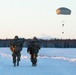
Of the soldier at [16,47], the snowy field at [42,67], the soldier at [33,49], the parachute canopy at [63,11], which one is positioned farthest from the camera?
the parachute canopy at [63,11]

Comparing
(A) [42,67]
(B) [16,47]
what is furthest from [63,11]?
(A) [42,67]

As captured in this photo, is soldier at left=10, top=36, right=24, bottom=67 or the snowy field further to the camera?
soldier at left=10, top=36, right=24, bottom=67

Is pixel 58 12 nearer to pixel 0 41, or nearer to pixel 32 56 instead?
pixel 32 56

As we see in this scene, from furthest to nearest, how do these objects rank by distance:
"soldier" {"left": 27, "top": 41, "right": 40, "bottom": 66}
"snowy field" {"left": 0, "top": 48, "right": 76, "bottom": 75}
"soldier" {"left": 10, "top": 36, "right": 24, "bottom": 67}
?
1. "soldier" {"left": 27, "top": 41, "right": 40, "bottom": 66}
2. "soldier" {"left": 10, "top": 36, "right": 24, "bottom": 67}
3. "snowy field" {"left": 0, "top": 48, "right": 76, "bottom": 75}

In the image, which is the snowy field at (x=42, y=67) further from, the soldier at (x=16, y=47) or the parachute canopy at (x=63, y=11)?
the parachute canopy at (x=63, y=11)

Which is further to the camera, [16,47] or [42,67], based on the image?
[16,47]

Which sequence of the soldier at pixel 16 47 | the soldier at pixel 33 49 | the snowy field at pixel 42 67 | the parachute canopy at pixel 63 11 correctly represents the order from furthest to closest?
the parachute canopy at pixel 63 11 → the soldier at pixel 33 49 → the soldier at pixel 16 47 → the snowy field at pixel 42 67

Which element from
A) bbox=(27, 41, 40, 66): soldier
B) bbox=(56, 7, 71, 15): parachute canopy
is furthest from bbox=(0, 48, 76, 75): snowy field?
bbox=(56, 7, 71, 15): parachute canopy

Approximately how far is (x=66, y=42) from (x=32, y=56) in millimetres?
99620

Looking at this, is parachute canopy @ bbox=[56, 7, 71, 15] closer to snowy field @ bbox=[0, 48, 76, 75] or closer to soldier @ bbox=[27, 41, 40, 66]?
snowy field @ bbox=[0, 48, 76, 75]

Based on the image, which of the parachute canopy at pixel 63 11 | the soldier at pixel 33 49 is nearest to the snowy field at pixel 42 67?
the soldier at pixel 33 49

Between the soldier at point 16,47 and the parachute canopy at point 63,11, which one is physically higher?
the parachute canopy at point 63,11

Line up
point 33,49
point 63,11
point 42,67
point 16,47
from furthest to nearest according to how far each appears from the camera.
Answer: point 63,11 < point 33,49 < point 16,47 < point 42,67

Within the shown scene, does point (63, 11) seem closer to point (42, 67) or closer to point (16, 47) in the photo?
point (16, 47)
